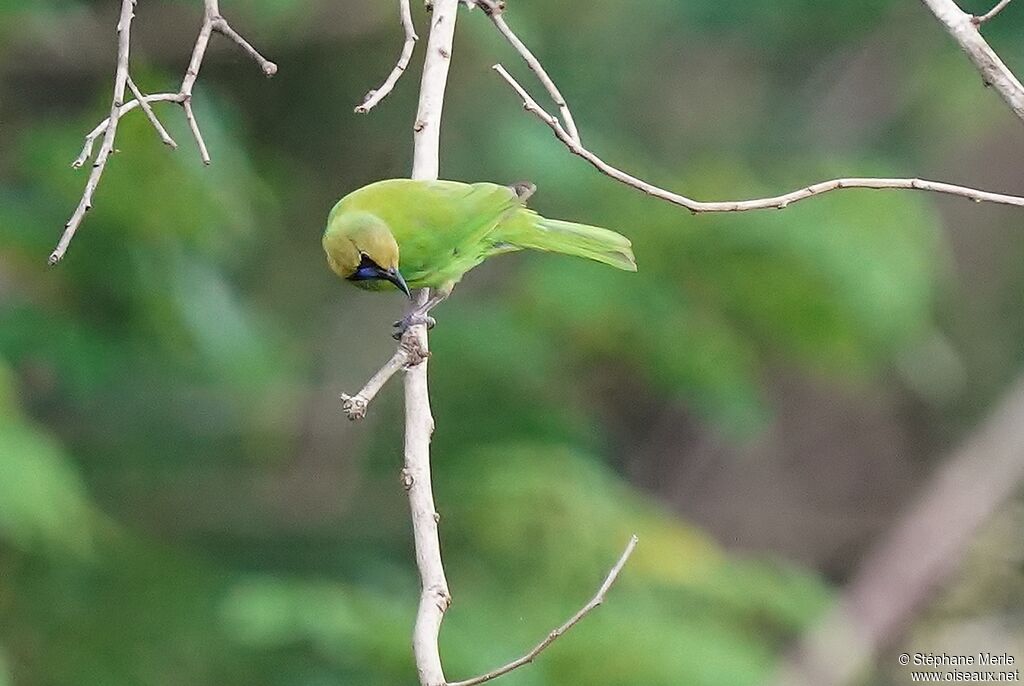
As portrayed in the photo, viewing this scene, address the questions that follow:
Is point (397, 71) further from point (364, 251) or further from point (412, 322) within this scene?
point (364, 251)

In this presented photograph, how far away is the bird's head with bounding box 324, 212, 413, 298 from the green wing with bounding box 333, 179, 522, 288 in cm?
8

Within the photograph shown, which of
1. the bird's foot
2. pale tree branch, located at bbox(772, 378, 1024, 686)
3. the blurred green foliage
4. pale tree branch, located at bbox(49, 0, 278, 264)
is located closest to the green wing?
the bird's foot

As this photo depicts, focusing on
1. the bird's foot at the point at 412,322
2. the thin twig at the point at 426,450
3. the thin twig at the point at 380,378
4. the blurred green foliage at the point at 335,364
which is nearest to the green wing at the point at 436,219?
the bird's foot at the point at 412,322

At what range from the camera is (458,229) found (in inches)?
152

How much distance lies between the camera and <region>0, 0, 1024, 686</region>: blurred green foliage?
16.5 ft

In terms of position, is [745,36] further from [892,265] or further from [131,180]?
[131,180]

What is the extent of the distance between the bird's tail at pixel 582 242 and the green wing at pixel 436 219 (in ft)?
0.41

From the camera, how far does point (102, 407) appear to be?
20.9 ft

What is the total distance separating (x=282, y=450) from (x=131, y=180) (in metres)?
2.09

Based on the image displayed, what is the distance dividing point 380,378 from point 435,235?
115cm

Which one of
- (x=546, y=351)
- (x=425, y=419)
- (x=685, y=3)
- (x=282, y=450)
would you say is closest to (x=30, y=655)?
(x=282, y=450)

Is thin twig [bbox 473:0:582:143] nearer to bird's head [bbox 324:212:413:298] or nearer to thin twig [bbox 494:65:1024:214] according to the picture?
thin twig [bbox 494:65:1024:214]

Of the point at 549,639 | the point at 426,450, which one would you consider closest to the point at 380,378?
the point at 426,450

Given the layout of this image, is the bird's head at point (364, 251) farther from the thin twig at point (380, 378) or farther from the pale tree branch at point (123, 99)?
the pale tree branch at point (123, 99)
